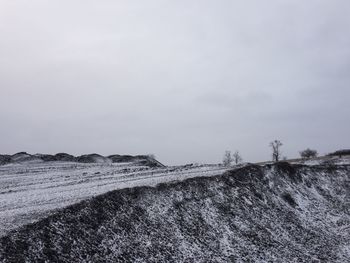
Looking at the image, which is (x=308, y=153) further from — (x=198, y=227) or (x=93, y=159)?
(x=198, y=227)

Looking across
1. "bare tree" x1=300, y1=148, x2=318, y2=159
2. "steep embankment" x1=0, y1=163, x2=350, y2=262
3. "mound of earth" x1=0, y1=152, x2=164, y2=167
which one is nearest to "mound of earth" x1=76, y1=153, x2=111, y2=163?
"mound of earth" x1=0, y1=152, x2=164, y2=167

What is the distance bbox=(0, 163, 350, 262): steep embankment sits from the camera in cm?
1473

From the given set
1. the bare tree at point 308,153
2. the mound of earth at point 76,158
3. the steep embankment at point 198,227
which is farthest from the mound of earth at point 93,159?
the bare tree at point 308,153

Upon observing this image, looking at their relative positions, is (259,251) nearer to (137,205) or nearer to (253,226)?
(253,226)

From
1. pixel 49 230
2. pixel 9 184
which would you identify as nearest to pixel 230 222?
pixel 49 230

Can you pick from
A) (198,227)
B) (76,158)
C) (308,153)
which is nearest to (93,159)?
(76,158)

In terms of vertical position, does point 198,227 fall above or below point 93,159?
below

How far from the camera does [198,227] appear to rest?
2078 centimetres

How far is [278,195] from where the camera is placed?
3123 cm

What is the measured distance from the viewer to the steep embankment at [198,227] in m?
14.7

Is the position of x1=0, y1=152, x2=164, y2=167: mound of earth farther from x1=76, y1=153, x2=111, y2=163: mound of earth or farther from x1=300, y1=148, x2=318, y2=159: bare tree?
x1=300, y1=148, x2=318, y2=159: bare tree

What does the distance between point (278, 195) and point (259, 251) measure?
11.8 meters

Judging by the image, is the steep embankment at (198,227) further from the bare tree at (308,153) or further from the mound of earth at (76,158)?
the bare tree at (308,153)

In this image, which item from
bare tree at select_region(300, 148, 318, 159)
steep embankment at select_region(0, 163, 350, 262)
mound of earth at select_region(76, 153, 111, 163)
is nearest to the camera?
steep embankment at select_region(0, 163, 350, 262)
